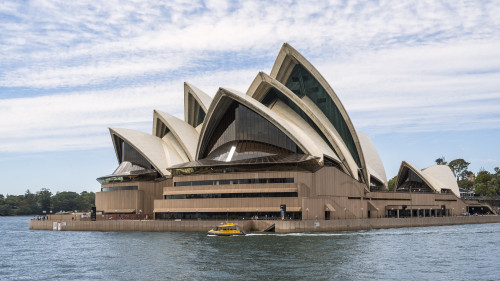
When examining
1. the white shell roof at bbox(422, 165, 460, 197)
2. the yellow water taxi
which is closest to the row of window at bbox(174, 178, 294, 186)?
the yellow water taxi

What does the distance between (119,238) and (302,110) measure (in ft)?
118

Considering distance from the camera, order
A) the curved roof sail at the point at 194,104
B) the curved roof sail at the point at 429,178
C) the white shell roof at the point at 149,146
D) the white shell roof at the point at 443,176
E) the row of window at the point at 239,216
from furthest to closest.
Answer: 1. the white shell roof at the point at 443,176
2. the curved roof sail at the point at 429,178
3. the curved roof sail at the point at 194,104
4. the white shell roof at the point at 149,146
5. the row of window at the point at 239,216

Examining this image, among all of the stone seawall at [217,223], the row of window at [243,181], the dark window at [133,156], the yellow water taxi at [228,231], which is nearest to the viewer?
the yellow water taxi at [228,231]

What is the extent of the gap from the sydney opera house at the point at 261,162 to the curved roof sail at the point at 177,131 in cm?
18

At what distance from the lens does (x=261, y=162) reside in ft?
270

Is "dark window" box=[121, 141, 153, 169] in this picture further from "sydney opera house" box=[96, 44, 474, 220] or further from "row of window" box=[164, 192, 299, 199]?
"row of window" box=[164, 192, 299, 199]

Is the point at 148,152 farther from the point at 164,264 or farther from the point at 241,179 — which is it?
the point at 164,264

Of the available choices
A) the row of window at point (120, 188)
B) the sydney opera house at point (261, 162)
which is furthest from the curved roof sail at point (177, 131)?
the row of window at point (120, 188)

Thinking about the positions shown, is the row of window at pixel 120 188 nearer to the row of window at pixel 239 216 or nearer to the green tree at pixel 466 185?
the row of window at pixel 239 216

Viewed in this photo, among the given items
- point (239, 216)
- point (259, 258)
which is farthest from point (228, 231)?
point (259, 258)

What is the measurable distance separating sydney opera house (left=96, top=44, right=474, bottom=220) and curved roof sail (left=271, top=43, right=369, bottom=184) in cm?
16

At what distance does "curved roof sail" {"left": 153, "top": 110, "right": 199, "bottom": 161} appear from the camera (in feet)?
324

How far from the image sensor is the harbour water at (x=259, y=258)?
40250mm

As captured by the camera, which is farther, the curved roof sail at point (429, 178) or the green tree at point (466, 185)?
the green tree at point (466, 185)
